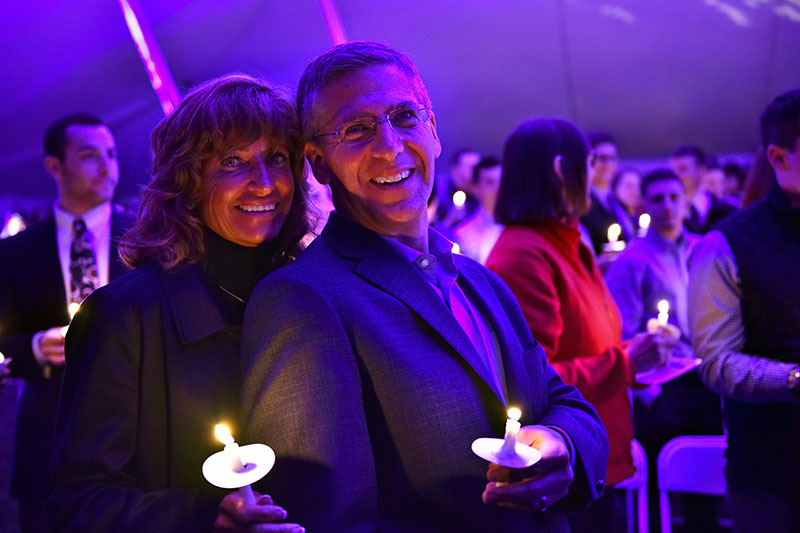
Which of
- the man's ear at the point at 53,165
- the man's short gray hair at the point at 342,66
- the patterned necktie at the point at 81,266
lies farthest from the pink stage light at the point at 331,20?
the man's short gray hair at the point at 342,66

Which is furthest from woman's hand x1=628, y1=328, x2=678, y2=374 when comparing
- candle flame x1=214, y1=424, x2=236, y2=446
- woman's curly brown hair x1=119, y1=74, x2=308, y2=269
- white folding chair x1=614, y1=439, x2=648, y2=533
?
candle flame x1=214, y1=424, x2=236, y2=446

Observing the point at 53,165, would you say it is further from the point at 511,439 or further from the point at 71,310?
the point at 511,439

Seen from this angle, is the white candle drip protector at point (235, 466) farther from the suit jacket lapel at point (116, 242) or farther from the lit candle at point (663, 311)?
the suit jacket lapel at point (116, 242)

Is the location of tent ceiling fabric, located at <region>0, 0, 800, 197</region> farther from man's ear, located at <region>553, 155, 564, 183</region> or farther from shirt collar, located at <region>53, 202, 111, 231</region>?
man's ear, located at <region>553, 155, 564, 183</region>

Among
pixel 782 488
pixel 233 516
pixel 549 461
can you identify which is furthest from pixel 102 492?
pixel 782 488

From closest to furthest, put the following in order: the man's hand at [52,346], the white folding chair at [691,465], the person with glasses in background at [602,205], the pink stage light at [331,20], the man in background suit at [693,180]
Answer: the man's hand at [52,346]
the white folding chair at [691,465]
the person with glasses in background at [602,205]
the man in background suit at [693,180]
the pink stage light at [331,20]

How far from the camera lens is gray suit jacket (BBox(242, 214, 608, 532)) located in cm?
120

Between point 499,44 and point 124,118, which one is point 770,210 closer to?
point 124,118

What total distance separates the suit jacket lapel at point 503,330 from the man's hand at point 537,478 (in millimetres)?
121

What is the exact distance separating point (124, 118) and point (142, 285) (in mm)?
2672

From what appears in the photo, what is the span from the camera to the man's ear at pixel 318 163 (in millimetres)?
1548

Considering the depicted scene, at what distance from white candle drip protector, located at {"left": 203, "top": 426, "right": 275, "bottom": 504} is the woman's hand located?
1.65m

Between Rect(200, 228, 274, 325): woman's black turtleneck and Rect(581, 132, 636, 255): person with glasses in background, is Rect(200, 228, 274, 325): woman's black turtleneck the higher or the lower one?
the higher one

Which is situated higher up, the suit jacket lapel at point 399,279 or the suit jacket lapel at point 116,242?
the suit jacket lapel at point 116,242
